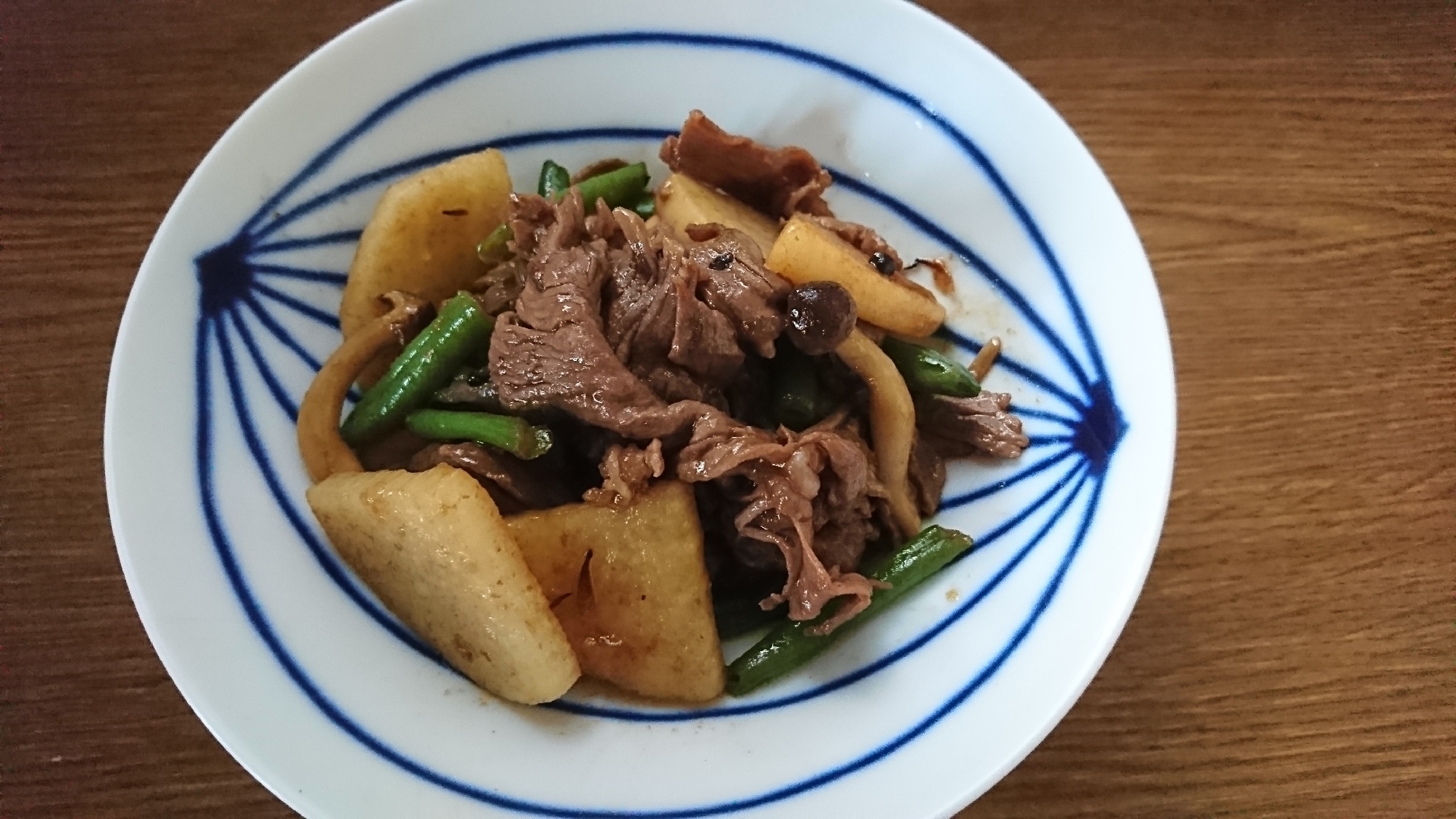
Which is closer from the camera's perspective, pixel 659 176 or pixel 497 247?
pixel 497 247

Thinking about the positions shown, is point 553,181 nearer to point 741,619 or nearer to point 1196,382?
point 741,619

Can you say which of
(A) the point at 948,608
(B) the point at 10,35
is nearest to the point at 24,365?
(B) the point at 10,35

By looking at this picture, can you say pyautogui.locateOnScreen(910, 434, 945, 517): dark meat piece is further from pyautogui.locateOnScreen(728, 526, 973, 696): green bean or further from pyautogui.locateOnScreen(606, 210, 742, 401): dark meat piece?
pyautogui.locateOnScreen(606, 210, 742, 401): dark meat piece

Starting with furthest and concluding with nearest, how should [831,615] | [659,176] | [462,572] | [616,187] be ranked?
[659,176] < [616,187] < [831,615] < [462,572]

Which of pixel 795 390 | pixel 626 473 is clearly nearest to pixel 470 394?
pixel 626 473

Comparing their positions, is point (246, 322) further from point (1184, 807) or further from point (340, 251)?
point (1184, 807)
